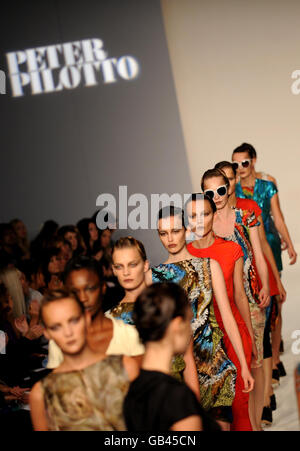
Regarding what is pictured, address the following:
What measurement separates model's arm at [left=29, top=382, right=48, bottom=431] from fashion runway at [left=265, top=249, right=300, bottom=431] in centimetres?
218

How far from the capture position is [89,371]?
2.27 m

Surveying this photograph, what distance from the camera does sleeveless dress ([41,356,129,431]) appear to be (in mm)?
2221

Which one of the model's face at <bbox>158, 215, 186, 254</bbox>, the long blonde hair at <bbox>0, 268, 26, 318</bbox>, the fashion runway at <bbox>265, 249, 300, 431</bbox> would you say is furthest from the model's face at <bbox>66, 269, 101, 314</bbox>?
the long blonde hair at <bbox>0, 268, 26, 318</bbox>

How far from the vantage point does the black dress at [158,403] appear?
1.96 metres

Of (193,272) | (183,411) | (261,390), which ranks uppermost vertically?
(193,272)

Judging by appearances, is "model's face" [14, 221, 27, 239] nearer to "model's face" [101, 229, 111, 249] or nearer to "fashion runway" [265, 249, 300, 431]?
"model's face" [101, 229, 111, 249]

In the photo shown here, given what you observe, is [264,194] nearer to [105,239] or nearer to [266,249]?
[266,249]

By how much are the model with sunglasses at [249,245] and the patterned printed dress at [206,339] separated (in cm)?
84

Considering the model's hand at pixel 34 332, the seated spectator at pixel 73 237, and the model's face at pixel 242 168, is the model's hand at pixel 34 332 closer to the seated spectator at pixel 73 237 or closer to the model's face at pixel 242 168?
the model's face at pixel 242 168

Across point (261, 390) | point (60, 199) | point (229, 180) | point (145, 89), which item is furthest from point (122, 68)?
point (261, 390)

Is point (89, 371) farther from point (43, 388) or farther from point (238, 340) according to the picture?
point (238, 340)

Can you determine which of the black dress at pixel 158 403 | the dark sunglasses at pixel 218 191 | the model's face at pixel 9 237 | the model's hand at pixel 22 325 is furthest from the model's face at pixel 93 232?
the black dress at pixel 158 403

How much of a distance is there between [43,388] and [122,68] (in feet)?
29.7
